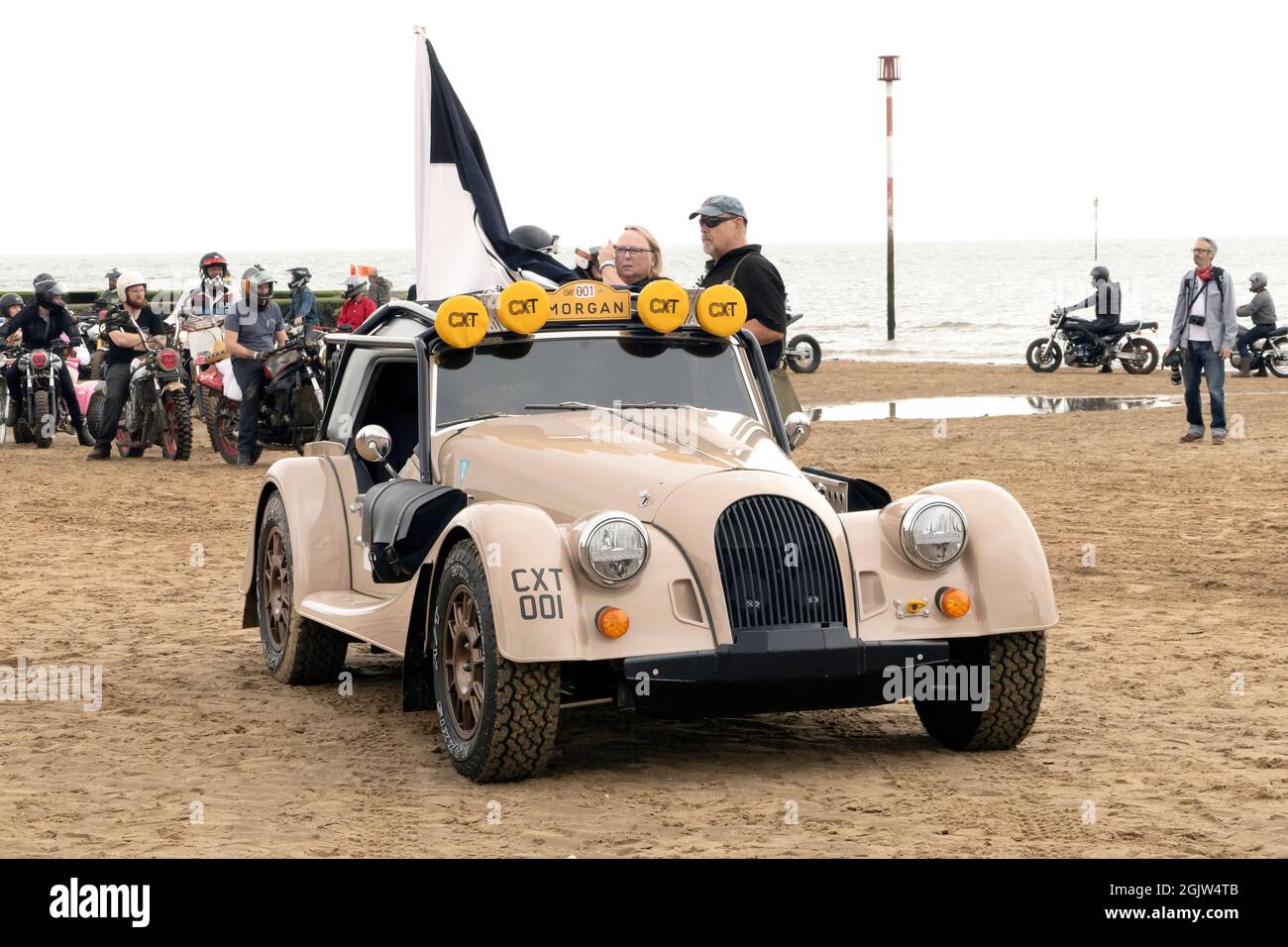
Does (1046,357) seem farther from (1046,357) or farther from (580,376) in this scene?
(580,376)

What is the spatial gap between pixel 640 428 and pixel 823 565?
121 centimetres

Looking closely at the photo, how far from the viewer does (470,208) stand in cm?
1076

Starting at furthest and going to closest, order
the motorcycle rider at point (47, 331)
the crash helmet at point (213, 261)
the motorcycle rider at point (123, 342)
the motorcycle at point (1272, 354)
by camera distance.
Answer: the motorcycle at point (1272, 354)
the motorcycle rider at point (47, 331)
the crash helmet at point (213, 261)
the motorcycle rider at point (123, 342)

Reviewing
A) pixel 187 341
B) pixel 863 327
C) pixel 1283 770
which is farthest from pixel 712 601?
pixel 863 327

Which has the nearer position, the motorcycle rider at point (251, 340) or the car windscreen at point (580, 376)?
the car windscreen at point (580, 376)

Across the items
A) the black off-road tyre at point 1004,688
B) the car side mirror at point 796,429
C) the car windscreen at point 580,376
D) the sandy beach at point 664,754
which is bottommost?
the sandy beach at point 664,754

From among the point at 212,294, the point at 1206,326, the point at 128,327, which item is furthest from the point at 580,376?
the point at 212,294

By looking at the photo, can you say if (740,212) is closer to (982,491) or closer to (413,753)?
(982,491)

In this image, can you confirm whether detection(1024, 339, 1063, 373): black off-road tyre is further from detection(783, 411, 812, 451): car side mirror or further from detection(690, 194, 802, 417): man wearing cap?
detection(783, 411, 812, 451): car side mirror

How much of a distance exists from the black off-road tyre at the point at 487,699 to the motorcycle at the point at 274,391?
10.9 m

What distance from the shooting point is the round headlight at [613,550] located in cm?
657

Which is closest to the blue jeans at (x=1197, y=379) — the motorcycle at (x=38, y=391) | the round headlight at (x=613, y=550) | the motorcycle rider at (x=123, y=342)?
the motorcycle rider at (x=123, y=342)

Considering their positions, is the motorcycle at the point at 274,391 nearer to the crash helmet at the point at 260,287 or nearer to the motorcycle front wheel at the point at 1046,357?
the crash helmet at the point at 260,287

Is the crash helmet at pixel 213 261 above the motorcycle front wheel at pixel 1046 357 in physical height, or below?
above
